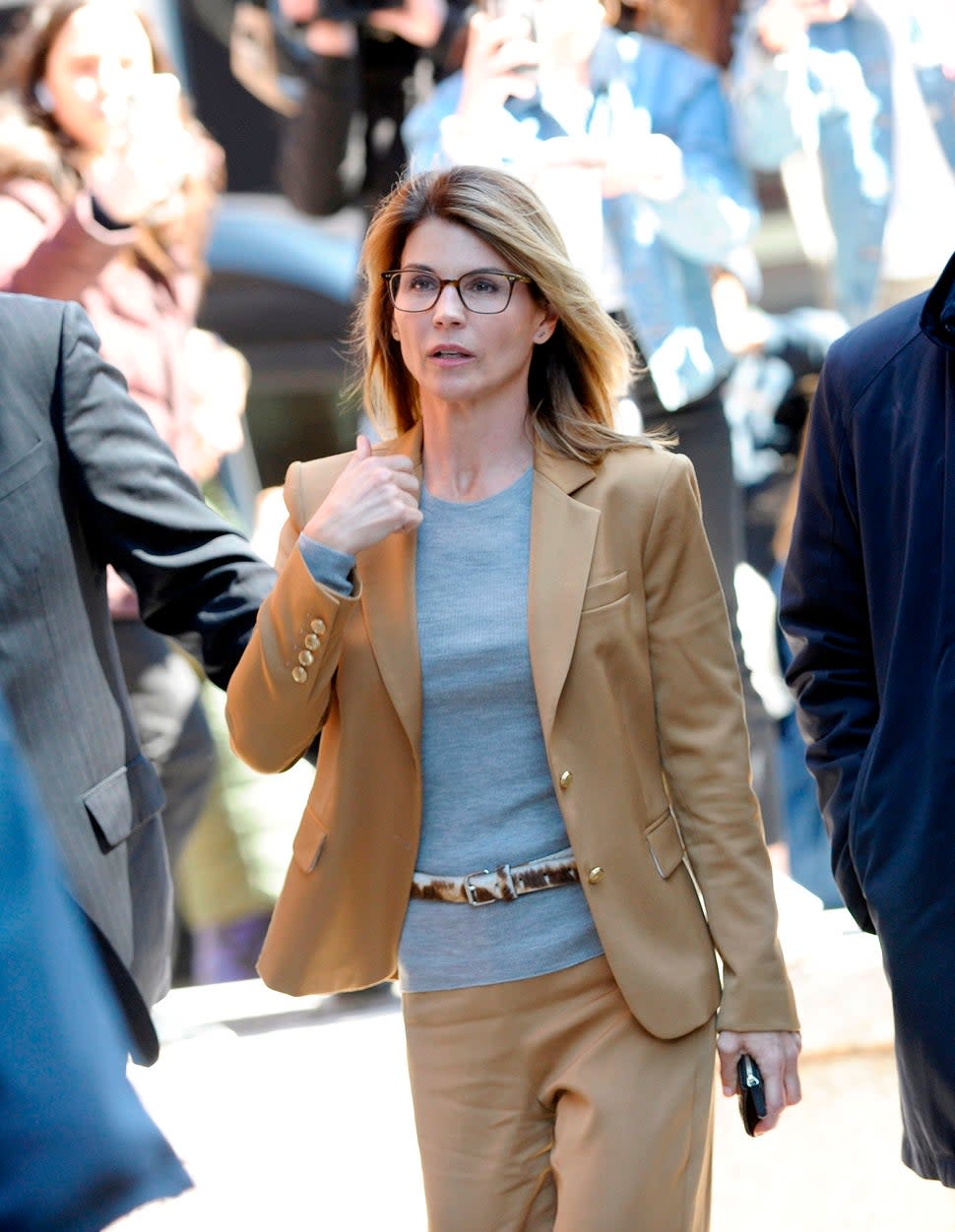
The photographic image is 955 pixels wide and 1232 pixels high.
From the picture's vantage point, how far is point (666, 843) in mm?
2357

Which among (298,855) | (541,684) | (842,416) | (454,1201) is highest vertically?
(842,416)

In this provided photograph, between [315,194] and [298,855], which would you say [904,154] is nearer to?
[315,194]

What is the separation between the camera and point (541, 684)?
2246 millimetres

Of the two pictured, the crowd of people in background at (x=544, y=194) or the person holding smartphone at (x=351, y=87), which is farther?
the person holding smartphone at (x=351, y=87)

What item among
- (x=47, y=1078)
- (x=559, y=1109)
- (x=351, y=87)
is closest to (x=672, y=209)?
(x=351, y=87)

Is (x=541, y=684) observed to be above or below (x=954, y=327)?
below

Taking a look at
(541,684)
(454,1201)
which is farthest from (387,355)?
(454,1201)

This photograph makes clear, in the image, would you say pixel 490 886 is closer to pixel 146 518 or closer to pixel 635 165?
pixel 146 518

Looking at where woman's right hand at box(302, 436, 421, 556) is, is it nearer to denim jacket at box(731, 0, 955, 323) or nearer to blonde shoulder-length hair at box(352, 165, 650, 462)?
blonde shoulder-length hair at box(352, 165, 650, 462)

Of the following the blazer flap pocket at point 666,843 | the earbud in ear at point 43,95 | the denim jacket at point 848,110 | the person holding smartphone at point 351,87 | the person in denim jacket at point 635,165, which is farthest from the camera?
the denim jacket at point 848,110

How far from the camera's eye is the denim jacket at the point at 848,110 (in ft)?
14.4

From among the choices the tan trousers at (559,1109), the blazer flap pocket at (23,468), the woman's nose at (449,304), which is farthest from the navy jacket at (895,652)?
the blazer flap pocket at (23,468)

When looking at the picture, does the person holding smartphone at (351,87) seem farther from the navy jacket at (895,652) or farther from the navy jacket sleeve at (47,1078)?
the navy jacket sleeve at (47,1078)

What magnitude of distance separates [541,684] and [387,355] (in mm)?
605
